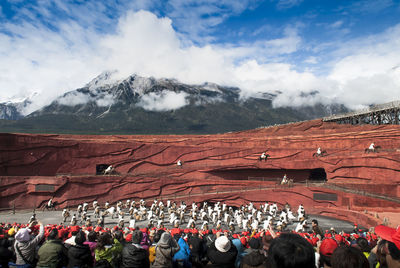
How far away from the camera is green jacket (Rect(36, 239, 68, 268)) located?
470 centimetres

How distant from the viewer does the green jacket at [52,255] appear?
4.70 meters

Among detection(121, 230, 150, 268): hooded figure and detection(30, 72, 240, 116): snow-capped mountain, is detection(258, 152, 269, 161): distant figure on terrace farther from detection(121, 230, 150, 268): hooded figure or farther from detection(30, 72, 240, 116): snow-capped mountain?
detection(30, 72, 240, 116): snow-capped mountain

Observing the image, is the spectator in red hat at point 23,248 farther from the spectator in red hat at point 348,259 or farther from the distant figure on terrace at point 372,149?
the distant figure on terrace at point 372,149

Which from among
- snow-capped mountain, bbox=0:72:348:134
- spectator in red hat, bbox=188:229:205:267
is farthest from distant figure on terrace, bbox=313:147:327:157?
snow-capped mountain, bbox=0:72:348:134

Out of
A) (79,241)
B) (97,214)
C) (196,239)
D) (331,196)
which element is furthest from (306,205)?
(79,241)

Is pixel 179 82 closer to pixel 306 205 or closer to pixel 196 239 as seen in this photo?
pixel 306 205

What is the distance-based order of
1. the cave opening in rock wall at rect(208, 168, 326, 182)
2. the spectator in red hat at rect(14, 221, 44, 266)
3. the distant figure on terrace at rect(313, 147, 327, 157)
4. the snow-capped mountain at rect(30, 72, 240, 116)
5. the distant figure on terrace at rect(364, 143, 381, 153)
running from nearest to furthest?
the spectator in red hat at rect(14, 221, 44, 266) < the distant figure on terrace at rect(364, 143, 381, 153) < the distant figure on terrace at rect(313, 147, 327, 157) < the cave opening in rock wall at rect(208, 168, 326, 182) < the snow-capped mountain at rect(30, 72, 240, 116)

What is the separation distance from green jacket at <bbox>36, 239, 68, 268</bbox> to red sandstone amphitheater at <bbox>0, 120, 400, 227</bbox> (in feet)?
56.9

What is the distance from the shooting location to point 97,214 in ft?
64.0

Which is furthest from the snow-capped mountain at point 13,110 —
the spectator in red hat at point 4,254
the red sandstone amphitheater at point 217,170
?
the spectator in red hat at point 4,254

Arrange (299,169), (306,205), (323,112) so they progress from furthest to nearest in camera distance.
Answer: (323,112), (299,169), (306,205)

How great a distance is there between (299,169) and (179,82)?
7055cm

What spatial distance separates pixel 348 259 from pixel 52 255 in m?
4.48

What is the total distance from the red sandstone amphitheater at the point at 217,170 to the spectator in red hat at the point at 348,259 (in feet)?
55.2
